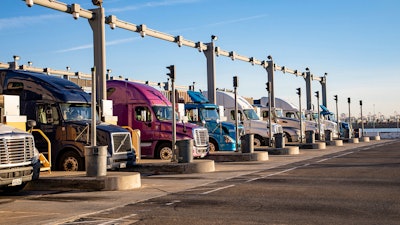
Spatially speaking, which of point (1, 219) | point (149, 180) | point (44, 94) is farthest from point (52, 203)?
point (44, 94)

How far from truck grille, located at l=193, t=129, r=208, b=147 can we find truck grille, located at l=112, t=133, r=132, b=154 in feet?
17.0

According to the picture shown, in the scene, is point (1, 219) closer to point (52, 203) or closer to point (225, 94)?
point (52, 203)

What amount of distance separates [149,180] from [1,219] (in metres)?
7.18

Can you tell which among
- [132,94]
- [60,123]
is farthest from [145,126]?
[60,123]

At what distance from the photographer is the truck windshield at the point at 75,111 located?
1864 centimetres

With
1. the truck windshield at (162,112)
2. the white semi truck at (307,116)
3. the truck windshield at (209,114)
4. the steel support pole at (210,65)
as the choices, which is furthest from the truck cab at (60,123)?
the white semi truck at (307,116)

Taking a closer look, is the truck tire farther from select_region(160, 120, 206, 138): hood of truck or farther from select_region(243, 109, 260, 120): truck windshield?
select_region(243, 109, 260, 120): truck windshield

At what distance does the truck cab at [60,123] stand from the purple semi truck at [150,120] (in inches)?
189

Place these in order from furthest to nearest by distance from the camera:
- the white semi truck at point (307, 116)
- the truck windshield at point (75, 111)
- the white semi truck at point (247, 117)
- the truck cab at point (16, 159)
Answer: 1. the white semi truck at point (307, 116)
2. the white semi truck at point (247, 117)
3. the truck windshield at point (75, 111)
4. the truck cab at point (16, 159)

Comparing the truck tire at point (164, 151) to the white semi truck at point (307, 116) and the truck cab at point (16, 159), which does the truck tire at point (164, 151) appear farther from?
the white semi truck at point (307, 116)

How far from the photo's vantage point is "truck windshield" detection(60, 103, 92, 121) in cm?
1864

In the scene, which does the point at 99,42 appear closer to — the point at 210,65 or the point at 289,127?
the point at 210,65

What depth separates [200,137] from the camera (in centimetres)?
2441

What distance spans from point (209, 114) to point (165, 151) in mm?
5844
